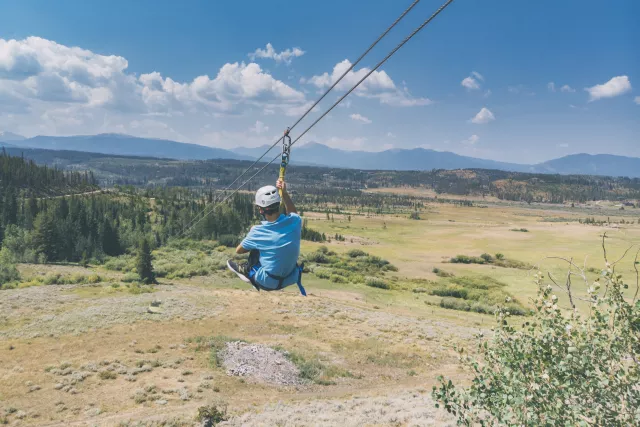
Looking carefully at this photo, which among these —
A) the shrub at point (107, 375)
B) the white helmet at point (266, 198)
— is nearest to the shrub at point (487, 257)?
the shrub at point (107, 375)

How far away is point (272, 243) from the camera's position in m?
7.23

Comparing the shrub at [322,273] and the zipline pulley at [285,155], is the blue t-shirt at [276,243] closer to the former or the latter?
the zipline pulley at [285,155]

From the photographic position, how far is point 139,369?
23.7 m

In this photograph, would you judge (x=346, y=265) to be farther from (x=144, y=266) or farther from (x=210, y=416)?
(x=210, y=416)

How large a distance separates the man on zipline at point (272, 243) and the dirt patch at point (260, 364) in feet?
63.4

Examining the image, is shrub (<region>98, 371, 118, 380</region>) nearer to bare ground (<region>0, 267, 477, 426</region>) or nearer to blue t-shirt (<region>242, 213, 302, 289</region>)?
bare ground (<region>0, 267, 477, 426</region>)

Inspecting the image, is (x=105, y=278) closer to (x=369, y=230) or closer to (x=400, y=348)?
(x=400, y=348)

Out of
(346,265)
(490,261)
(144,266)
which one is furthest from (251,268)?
(490,261)

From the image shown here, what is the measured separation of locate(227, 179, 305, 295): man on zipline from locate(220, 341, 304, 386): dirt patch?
19.3 metres

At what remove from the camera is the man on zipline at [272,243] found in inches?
283

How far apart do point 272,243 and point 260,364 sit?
21687mm

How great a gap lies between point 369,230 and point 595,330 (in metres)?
149

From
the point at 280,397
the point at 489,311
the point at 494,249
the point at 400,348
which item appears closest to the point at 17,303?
the point at 280,397

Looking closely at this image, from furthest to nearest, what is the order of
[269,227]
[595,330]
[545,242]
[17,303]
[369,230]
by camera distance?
[369,230], [545,242], [17,303], [269,227], [595,330]
